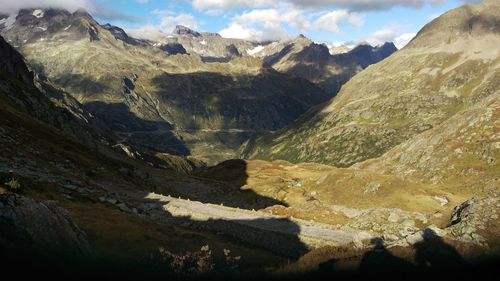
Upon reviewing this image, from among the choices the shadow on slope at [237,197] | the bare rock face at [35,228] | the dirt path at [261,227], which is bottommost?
the shadow on slope at [237,197]

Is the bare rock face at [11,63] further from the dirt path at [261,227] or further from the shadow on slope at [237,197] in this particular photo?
the dirt path at [261,227]

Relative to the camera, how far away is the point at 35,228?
22234 millimetres

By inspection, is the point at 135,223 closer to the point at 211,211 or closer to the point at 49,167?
the point at 211,211

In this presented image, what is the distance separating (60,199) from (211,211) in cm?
1828

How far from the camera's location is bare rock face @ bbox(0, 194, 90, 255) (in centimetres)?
2027

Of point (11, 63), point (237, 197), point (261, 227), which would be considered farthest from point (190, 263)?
point (11, 63)

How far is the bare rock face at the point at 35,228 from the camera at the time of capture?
2027cm

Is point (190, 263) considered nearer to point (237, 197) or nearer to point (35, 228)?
point (35, 228)

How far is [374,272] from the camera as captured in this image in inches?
800

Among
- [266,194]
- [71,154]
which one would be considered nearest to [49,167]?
[71,154]

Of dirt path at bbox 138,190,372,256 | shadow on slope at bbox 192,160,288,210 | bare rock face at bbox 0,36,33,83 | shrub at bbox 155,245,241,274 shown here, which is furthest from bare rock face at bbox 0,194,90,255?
bare rock face at bbox 0,36,33,83

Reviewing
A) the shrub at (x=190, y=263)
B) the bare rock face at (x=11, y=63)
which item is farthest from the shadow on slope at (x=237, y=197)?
the bare rock face at (x=11, y=63)

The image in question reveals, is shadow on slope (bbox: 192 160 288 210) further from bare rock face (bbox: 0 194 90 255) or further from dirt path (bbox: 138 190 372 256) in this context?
bare rock face (bbox: 0 194 90 255)

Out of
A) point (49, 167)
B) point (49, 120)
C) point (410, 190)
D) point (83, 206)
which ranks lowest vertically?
point (410, 190)
